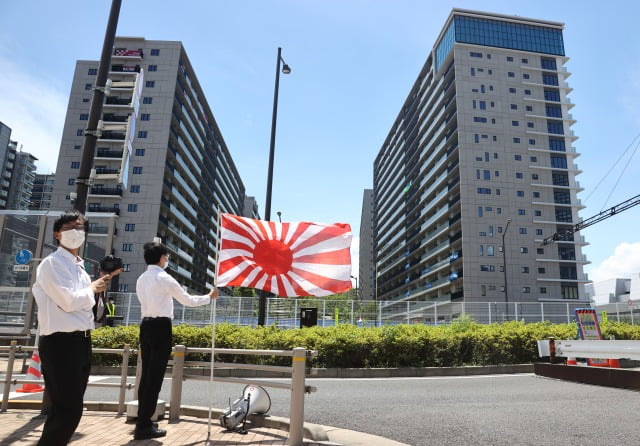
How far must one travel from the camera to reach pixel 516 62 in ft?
234

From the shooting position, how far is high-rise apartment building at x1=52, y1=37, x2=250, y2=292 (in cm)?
5912

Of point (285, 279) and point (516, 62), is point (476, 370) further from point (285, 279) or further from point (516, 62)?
point (516, 62)

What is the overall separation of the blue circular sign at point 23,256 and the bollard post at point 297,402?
40.5ft

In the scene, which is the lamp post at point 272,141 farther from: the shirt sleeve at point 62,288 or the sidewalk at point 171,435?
the shirt sleeve at point 62,288

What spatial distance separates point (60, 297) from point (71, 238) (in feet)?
1.75

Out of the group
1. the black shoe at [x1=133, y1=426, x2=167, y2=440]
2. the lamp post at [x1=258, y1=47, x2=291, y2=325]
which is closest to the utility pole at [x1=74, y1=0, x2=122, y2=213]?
the black shoe at [x1=133, y1=426, x2=167, y2=440]

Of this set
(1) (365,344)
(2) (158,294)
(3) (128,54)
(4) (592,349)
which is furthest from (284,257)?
(3) (128,54)

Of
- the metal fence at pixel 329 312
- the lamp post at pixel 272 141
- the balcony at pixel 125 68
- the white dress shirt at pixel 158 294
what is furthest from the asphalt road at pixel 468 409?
the balcony at pixel 125 68

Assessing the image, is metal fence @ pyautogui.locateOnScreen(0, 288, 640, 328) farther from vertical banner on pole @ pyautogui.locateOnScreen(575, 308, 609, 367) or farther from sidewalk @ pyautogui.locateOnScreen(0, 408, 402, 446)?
sidewalk @ pyautogui.locateOnScreen(0, 408, 402, 446)

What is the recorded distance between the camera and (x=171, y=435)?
14.7 feet

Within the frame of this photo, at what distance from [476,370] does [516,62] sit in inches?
2815

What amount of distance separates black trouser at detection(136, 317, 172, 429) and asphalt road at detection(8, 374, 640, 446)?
7.16 feet

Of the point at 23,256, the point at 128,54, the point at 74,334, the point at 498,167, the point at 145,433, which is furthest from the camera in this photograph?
the point at 498,167

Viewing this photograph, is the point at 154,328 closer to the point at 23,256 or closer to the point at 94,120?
the point at 94,120
